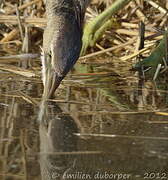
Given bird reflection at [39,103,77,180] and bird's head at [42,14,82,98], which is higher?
bird's head at [42,14,82,98]

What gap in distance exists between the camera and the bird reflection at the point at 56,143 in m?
2.13

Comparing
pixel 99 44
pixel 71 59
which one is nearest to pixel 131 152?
pixel 71 59

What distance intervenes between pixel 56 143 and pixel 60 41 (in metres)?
0.69

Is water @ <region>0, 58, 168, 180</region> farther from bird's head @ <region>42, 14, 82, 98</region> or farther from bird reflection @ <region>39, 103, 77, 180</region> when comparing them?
bird's head @ <region>42, 14, 82, 98</region>

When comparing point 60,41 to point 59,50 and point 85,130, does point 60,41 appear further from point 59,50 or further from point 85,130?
point 85,130

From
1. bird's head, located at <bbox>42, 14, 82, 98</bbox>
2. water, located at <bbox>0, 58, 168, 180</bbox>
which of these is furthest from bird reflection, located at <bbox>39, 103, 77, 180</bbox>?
bird's head, located at <bbox>42, 14, 82, 98</bbox>

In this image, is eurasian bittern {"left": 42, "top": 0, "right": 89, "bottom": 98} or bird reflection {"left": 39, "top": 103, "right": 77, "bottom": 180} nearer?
bird reflection {"left": 39, "top": 103, "right": 77, "bottom": 180}

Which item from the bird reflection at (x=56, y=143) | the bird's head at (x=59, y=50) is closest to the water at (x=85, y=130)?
the bird reflection at (x=56, y=143)

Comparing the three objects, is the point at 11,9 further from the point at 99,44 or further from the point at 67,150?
the point at 67,150

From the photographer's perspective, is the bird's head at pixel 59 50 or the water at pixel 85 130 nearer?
the water at pixel 85 130

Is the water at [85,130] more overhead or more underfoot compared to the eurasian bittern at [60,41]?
more underfoot

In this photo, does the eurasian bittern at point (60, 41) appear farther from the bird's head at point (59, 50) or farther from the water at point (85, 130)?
the water at point (85, 130)

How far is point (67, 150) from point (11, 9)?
113 inches

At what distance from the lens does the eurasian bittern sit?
9.42 ft
